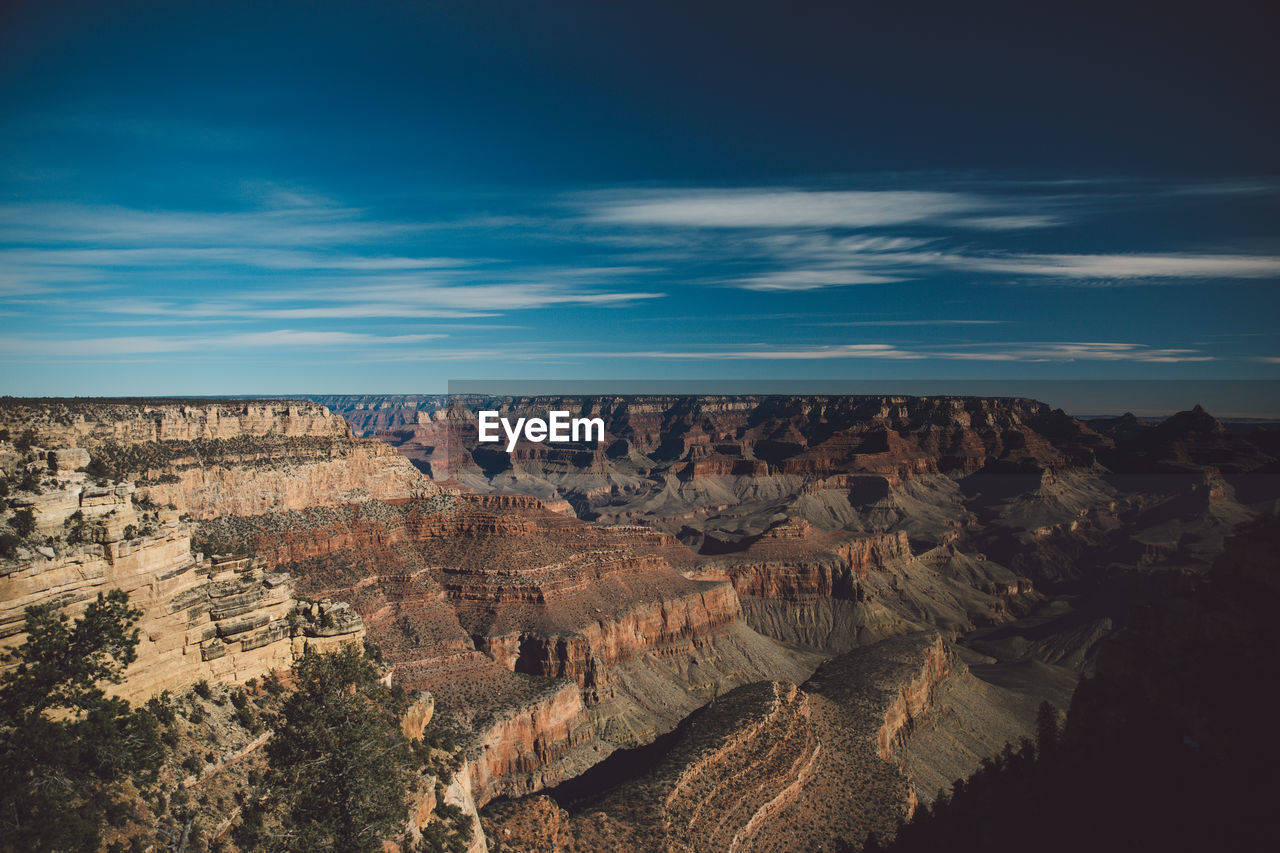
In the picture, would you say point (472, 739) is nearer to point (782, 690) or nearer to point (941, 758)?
point (782, 690)

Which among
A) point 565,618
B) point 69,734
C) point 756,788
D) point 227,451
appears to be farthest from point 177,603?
point 227,451

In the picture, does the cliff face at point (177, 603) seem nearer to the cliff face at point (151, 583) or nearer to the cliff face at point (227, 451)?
the cliff face at point (151, 583)

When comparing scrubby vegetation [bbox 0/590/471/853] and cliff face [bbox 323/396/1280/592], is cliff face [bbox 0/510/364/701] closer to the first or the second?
scrubby vegetation [bbox 0/590/471/853]

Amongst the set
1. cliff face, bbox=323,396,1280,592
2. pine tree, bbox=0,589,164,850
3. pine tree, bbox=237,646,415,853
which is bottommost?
cliff face, bbox=323,396,1280,592

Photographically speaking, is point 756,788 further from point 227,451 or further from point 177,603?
point 227,451

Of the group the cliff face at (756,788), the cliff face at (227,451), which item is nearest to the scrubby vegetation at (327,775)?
the cliff face at (756,788)

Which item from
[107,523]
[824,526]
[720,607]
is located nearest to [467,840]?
[107,523]

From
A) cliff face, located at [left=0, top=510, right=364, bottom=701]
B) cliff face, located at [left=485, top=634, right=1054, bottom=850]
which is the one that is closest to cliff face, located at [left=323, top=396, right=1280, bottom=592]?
cliff face, located at [left=485, top=634, right=1054, bottom=850]

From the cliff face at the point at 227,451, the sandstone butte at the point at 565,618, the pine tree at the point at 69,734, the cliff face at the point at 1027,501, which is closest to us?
the pine tree at the point at 69,734
